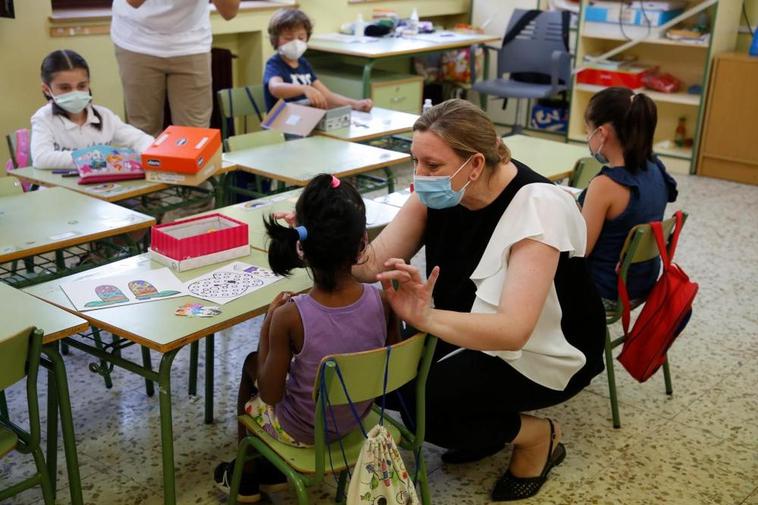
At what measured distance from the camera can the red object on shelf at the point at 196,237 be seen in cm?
232

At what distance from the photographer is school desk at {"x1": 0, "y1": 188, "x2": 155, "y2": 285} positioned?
2.48 m

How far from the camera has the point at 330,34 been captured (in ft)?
20.4

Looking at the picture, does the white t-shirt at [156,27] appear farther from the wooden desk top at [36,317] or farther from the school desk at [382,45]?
the wooden desk top at [36,317]

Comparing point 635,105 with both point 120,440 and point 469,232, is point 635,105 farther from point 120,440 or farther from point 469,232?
point 120,440

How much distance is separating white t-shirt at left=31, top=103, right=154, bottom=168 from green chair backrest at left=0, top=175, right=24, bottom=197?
0.89 feet

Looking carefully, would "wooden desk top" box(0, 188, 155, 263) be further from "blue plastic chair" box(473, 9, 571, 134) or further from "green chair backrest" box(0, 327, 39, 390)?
"blue plastic chair" box(473, 9, 571, 134)

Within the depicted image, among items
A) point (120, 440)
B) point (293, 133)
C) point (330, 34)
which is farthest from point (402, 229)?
point (330, 34)

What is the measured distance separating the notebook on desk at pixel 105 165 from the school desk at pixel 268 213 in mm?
531

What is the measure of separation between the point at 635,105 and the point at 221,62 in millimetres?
3453

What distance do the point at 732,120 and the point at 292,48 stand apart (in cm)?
316

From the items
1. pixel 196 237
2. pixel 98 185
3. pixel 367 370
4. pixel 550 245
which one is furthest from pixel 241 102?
pixel 367 370

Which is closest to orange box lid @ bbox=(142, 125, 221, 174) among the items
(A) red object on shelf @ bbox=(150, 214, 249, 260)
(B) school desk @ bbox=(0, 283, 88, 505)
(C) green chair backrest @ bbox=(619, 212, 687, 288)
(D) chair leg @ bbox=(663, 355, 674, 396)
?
(A) red object on shelf @ bbox=(150, 214, 249, 260)

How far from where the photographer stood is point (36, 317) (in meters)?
1.96

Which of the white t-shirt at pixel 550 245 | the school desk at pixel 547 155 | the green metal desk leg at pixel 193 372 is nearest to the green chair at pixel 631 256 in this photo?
the white t-shirt at pixel 550 245
